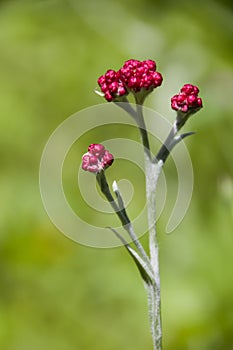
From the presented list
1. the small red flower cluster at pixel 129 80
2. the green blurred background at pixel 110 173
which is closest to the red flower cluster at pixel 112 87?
the small red flower cluster at pixel 129 80

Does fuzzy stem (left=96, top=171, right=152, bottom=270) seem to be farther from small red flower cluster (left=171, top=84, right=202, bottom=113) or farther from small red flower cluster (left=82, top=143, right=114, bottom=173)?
small red flower cluster (left=171, top=84, right=202, bottom=113)

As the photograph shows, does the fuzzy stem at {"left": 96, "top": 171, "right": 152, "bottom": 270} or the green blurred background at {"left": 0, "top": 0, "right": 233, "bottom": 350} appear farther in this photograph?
the green blurred background at {"left": 0, "top": 0, "right": 233, "bottom": 350}

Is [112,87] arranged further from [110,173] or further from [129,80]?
[110,173]

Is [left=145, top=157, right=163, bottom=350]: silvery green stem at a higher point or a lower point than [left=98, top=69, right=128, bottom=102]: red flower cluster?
lower

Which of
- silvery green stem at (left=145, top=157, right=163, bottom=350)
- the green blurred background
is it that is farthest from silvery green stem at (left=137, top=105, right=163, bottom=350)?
the green blurred background

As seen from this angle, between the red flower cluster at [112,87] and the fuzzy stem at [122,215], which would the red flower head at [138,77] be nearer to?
the red flower cluster at [112,87]

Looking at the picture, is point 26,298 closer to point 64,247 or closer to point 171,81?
point 64,247
